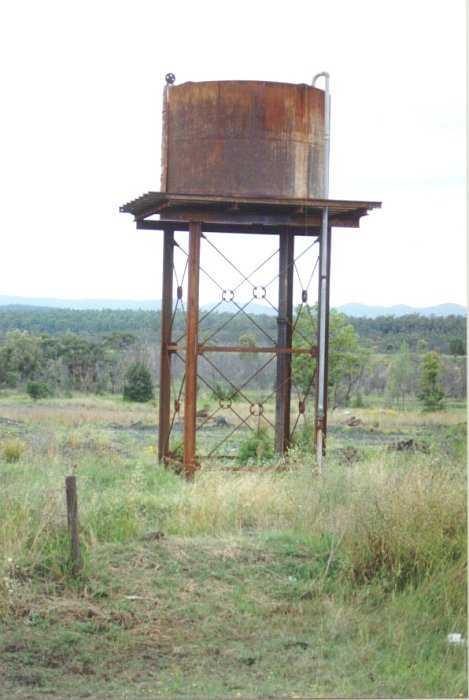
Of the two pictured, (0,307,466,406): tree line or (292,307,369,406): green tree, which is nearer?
(292,307,369,406): green tree

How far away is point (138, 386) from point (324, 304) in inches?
1089

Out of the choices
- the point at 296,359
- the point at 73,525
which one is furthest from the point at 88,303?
the point at 73,525

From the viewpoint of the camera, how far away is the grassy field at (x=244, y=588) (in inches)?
324

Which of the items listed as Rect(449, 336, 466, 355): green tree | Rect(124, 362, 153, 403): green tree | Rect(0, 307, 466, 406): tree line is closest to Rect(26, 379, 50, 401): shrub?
Rect(0, 307, 466, 406): tree line

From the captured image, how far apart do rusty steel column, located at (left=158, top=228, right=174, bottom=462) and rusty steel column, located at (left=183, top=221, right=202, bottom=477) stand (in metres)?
1.26

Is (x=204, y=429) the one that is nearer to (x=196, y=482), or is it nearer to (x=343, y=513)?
(x=196, y=482)

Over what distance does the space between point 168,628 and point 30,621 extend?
104cm

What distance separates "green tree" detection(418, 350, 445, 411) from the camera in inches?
1496

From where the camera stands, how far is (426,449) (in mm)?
16078

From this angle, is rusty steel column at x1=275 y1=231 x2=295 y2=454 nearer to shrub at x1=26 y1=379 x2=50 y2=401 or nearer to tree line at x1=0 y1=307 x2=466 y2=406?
tree line at x1=0 y1=307 x2=466 y2=406

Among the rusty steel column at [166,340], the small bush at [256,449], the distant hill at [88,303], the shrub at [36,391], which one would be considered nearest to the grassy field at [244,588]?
the small bush at [256,449]

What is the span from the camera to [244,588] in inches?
390

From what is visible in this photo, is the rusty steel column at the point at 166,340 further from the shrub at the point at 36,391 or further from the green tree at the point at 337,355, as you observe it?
the shrub at the point at 36,391

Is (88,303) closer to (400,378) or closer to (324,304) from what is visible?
(400,378)
